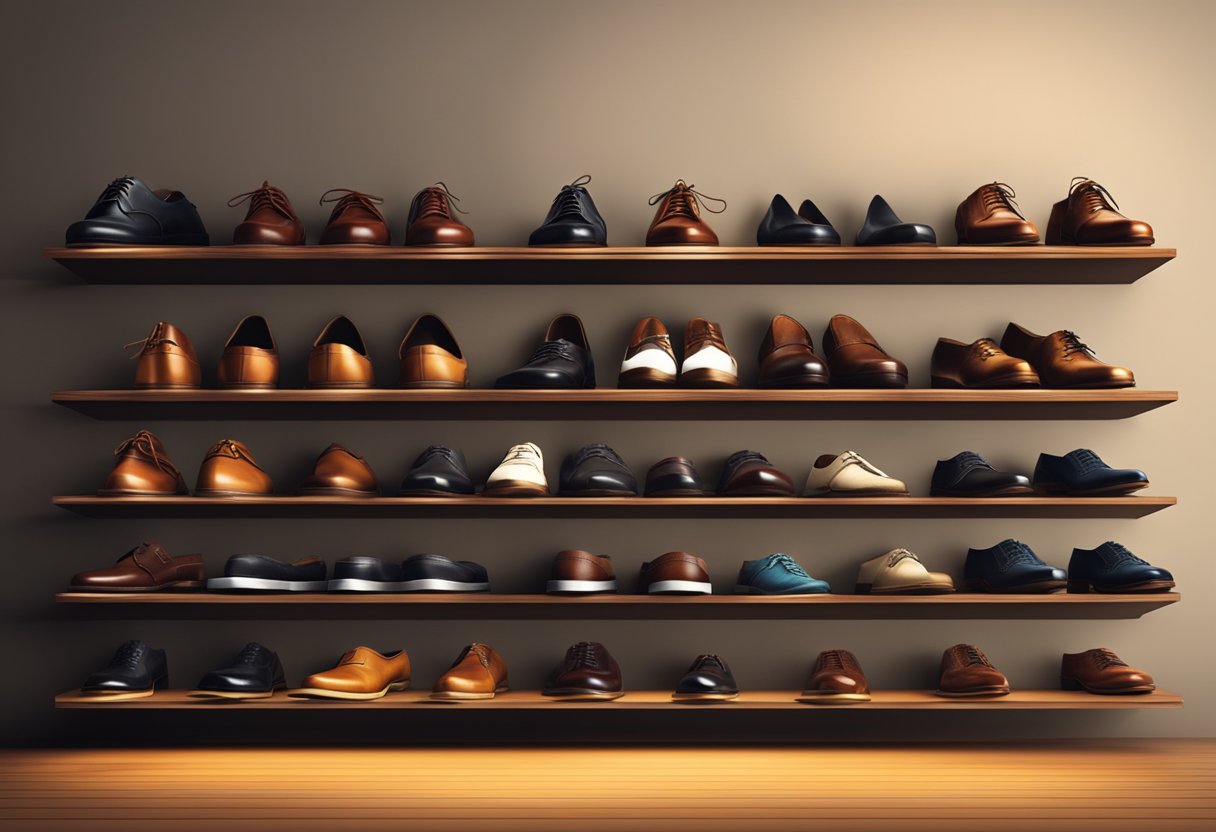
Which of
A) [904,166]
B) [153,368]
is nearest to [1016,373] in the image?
[904,166]

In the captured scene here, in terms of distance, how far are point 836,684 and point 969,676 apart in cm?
39

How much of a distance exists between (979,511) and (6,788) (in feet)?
9.22

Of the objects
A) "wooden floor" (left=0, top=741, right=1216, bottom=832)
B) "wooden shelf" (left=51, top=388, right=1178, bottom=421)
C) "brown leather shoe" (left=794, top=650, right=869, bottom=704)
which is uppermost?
"wooden shelf" (left=51, top=388, right=1178, bottom=421)

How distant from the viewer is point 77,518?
2.98 metres

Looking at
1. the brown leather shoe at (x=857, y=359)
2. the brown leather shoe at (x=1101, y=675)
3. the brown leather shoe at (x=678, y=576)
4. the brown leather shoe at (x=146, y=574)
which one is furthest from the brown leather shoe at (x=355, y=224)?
the brown leather shoe at (x=1101, y=675)

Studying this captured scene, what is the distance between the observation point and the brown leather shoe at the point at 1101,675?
2.68m

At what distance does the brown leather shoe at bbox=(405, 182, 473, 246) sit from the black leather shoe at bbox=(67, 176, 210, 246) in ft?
2.20

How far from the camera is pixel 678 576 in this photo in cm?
269

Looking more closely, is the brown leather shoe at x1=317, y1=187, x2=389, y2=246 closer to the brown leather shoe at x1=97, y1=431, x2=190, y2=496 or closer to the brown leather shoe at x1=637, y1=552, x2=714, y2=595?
the brown leather shoe at x1=97, y1=431, x2=190, y2=496

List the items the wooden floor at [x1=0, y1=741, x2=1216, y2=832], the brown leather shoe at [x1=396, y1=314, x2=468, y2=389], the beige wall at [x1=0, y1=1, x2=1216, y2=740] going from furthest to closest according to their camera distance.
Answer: the beige wall at [x1=0, y1=1, x2=1216, y2=740], the brown leather shoe at [x1=396, y1=314, x2=468, y2=389], the wooden floor at [x1=0, y1=741, x2=1216, y2=832]

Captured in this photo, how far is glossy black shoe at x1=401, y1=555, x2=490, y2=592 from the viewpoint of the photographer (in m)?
2.71

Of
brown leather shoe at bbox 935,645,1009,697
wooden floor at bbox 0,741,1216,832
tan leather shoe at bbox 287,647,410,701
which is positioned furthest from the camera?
brown leather shoe at bbox 935,645,1009,697

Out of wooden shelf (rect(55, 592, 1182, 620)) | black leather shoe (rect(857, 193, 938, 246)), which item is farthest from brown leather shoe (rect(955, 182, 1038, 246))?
wooden shelf (rect(55, 592, 1182, 620))

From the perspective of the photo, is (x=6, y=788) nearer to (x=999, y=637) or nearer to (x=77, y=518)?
(x=77, y=518)
